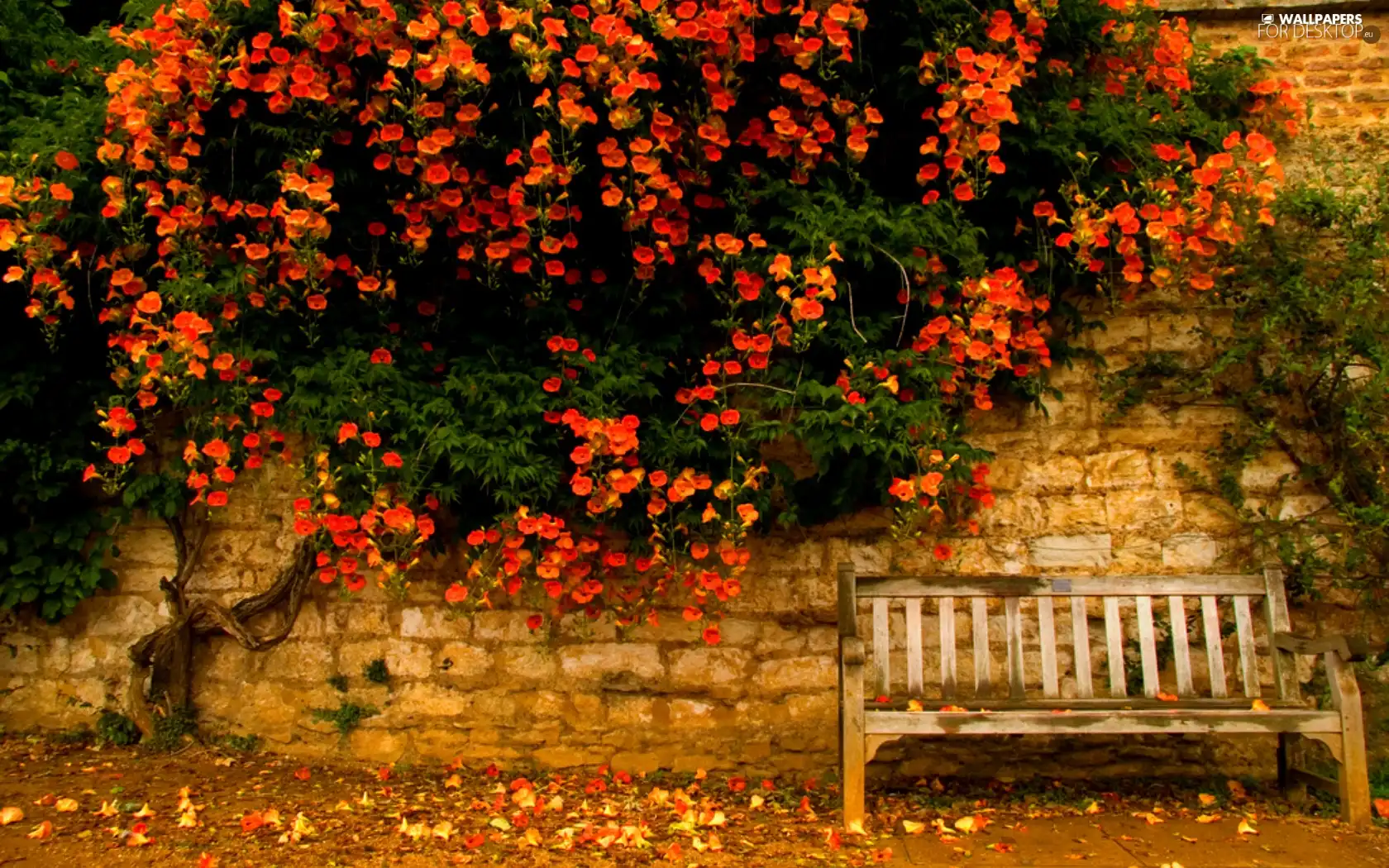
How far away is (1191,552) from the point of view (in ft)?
13.0

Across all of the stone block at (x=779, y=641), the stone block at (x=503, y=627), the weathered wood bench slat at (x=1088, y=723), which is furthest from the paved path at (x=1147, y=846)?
the stone block at (x=503, y=627)

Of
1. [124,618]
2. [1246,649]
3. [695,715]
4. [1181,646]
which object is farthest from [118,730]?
[1246,649]

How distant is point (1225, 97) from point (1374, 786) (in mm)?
2819

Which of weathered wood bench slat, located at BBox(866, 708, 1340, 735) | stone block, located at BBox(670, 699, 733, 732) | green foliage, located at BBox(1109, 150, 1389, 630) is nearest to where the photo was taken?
weathered wood bench slat, located at BBox(866, 708, 1340, 735)

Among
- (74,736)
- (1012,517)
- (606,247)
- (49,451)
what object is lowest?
(74,736)

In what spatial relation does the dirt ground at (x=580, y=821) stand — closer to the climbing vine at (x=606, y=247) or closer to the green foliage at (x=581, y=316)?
the climbing vine at (x=606, y=247)

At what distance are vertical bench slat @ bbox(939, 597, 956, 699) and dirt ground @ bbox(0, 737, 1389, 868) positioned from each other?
1.55ft

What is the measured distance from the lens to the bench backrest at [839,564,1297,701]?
363cm

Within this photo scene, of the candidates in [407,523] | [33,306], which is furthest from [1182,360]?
[33,306]

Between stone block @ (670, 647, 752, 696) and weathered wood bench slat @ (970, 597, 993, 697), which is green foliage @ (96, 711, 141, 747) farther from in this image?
weathered wood bench slat @ (970, 597, 993, 697)

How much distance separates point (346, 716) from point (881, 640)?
7.29 feet

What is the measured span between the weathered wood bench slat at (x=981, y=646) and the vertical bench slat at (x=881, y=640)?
12.9 inches
